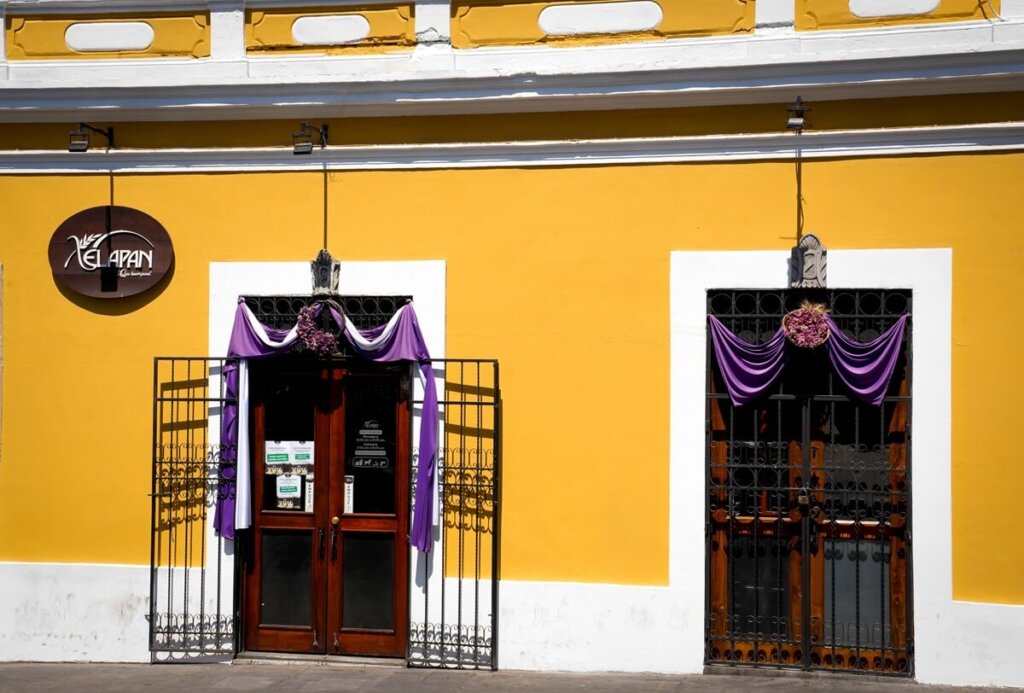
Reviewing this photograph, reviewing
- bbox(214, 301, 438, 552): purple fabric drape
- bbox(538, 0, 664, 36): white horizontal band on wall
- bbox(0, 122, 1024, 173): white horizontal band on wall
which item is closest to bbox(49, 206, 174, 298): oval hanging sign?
bbox(0, 122, 1024, 173): white horizontal band on wall

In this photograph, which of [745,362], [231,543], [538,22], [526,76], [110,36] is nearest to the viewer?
[745,362]

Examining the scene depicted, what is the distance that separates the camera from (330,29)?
27.8 ft

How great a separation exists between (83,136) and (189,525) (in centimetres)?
320

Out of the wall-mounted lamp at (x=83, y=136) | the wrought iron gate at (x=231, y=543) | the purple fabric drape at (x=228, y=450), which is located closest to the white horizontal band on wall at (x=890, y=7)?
the wrought iron gate at (x=231, y=543)

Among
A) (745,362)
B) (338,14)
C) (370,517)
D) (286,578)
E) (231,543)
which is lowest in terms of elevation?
(286,578)

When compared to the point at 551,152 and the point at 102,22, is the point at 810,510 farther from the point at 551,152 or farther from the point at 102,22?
the point at 102,22

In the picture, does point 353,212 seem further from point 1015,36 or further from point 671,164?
point 1015,36

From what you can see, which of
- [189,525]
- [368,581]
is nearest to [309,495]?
[368,581]

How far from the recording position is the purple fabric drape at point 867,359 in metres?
7.62

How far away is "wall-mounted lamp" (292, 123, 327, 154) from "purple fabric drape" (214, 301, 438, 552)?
4.00 ft

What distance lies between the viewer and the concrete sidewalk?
7.61m

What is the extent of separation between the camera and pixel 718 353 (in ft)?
25.8

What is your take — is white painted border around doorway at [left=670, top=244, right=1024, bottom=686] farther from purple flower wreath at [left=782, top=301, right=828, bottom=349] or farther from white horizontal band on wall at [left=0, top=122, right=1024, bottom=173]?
white horizontal band on wall at [left=0, top=122, right=1024, bottom=173]

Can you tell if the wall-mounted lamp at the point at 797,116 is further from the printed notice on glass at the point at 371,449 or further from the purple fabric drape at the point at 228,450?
the purple fabric drape at the point at 228,450
